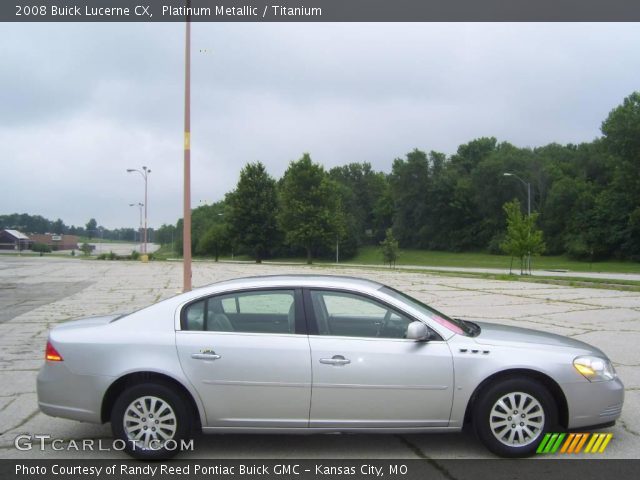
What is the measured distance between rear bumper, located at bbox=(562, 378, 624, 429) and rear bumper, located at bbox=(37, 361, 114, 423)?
378cm

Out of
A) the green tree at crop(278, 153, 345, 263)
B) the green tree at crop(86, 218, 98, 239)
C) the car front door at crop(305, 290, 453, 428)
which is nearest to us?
the car front door at crop(305, 290, 453, 428)

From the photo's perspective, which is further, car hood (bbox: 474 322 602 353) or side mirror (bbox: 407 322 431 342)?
car hood (bbox: 474 322 602 353)

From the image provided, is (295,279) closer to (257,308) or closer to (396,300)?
(257,308)

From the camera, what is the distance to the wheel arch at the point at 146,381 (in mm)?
4488

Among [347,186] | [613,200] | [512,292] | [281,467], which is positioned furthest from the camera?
[347,186]

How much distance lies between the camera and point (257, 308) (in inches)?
191

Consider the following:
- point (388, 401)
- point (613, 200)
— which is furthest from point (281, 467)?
point (613, 200)

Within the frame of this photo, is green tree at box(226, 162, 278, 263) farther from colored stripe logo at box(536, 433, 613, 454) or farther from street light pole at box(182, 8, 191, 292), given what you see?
colored stripe logo at box(536, 433, 613, 454)

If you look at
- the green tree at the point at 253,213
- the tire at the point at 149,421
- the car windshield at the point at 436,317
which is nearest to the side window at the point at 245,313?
the tire at the point at 149,421

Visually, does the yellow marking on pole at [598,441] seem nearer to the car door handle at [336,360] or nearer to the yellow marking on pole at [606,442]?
the yellow marking on pole at [606,442]

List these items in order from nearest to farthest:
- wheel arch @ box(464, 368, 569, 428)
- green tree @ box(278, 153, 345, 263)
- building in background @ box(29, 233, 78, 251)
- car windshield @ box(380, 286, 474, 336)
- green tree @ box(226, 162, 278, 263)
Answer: wheel arch @ box(464, 368, 569, 428)
car windshield @ box(380, 286, 474, 336)
green tree @ box(278, 153, 345, 263)
green tree @ box(226, 162, 278, 263)
building in background @ box(29, 233, 78, 251)

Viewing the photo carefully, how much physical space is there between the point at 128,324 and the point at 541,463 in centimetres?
357

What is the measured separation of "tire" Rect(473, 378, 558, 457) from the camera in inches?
176

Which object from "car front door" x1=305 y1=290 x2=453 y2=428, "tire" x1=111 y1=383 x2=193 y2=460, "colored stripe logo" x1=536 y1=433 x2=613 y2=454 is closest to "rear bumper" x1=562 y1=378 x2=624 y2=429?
"colored stripe logo" x1=536 y1=433 x2=613 y2=454
